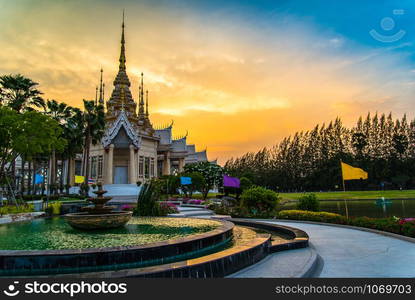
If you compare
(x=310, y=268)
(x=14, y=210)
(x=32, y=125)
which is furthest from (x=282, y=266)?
(x=32, y=125)

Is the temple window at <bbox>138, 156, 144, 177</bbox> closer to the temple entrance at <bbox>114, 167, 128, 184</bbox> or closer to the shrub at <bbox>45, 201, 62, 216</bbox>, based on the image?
the temple entrance at <bbox>114, 167, 128, 184</bbox>

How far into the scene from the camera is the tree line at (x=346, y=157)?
2584 inches

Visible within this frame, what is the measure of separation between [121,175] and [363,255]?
4698cm

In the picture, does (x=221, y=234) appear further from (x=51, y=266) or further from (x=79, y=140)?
(x=79, y=140)

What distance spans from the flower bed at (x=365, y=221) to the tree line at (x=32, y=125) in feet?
56.1

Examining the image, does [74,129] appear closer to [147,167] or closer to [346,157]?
[147,167]

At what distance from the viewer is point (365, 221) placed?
11.7 meters

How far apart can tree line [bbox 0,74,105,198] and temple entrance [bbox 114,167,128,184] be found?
10.5 metres

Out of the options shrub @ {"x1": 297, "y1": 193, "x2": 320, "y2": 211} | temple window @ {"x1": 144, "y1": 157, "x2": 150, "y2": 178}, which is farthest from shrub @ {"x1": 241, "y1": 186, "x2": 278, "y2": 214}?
temple window @ {"x1": 144, "y1": 157, "x2": 150, "y2": 178}

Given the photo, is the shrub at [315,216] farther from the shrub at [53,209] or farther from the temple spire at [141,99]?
the temple spire at [141,99]

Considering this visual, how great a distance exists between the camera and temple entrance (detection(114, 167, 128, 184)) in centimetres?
4997

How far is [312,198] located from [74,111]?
30338mm

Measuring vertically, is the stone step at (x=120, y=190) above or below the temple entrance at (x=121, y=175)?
below

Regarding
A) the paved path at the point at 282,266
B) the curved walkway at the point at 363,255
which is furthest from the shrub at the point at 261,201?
the paved path at the point at 282,266
